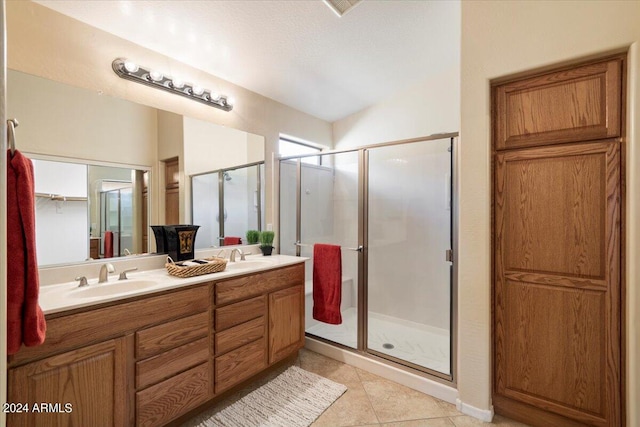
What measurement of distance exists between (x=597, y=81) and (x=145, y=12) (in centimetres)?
258

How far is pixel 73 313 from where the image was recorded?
4.04 ft

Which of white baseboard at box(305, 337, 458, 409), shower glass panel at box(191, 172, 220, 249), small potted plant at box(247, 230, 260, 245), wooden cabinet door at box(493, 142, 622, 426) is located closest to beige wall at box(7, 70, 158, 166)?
shower glass panel at box(191, 172, 220, 249)

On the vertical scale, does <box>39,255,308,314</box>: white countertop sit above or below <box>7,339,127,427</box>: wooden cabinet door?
above

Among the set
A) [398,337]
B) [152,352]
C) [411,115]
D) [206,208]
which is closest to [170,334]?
[152,352]

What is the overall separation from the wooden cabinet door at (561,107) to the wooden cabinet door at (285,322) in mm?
1800

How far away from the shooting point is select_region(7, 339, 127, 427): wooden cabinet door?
1.12 meters

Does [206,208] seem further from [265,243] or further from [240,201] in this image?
[265,243]

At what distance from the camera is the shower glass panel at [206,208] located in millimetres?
2240

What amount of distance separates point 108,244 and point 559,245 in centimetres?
270

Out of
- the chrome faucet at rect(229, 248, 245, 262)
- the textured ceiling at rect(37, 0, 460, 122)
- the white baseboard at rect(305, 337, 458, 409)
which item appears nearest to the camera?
the textured ceiling at rect(37, 0, 460, 122)

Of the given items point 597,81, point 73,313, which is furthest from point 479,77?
point 73,313

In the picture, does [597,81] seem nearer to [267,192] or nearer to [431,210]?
[431,210]

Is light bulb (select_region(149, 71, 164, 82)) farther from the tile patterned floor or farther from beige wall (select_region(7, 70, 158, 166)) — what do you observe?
the tile patterned floor

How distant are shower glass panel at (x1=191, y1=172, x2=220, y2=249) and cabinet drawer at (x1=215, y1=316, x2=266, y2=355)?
764mm
